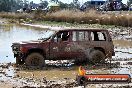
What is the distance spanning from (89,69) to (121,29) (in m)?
23.0

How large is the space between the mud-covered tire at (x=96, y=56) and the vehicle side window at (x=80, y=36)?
65 centimetres

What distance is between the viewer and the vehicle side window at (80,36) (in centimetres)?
1703

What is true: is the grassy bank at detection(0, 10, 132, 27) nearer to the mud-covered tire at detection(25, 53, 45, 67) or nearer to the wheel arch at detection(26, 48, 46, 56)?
the wheel arch at detection(26, 48, 46, 56)

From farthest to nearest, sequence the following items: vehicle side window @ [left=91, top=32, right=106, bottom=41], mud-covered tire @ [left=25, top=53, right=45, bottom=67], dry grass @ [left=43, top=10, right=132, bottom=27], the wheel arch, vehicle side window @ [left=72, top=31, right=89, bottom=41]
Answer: dry grass @ [left=43, top=10, right=132, bottom=27], vehicle side window @ [left=91, top=32, right=106, bottom=41], vehicle side window @ [left=72, top=31, right=89, bottom=41], the wheel arch, mud-covered tire @ [left=25, top=53, right=45, bottom=67]

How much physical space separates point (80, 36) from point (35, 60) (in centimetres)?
220

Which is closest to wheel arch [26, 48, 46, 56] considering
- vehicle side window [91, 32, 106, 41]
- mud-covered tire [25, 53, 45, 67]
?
mud-covered tire [25, 53, 45, 67]

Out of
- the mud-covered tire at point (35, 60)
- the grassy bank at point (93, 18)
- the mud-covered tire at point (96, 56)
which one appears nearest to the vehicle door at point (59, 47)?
the mud-covered tire at point (35, 60)

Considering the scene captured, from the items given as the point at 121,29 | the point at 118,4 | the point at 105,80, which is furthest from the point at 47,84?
the point at 118,4

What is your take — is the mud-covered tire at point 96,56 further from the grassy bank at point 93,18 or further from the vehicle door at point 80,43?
the grassy bank at point 93,18

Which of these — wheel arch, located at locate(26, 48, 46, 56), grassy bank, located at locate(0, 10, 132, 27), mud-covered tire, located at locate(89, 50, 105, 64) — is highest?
wheel arch, located at locate(26, 48, 46, 56)

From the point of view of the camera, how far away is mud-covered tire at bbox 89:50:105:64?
1709 cm

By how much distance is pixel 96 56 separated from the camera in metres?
17.2

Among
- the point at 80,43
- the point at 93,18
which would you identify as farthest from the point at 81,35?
the point at 93,18

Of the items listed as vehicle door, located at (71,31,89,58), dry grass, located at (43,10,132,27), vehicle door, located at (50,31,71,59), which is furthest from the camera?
dry grass, located at (43,10,132,27)
